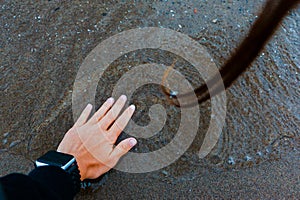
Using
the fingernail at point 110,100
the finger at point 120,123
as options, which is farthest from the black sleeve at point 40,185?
→ the fingernail at point 110,100

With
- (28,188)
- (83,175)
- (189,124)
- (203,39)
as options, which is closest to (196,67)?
(203,39)

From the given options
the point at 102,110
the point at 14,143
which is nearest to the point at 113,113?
the point at 102,110

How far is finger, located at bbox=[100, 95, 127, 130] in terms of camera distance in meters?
1.73

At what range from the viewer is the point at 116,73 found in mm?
1898

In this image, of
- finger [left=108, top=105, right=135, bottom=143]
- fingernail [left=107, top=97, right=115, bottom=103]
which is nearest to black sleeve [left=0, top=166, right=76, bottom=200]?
finger [left=108, top=105, right=135, bottom=143]

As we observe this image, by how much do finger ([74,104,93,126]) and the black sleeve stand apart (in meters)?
0.34

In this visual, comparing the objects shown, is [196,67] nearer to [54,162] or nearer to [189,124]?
[189,124]

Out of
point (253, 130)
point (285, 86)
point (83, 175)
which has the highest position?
point (285, 86)

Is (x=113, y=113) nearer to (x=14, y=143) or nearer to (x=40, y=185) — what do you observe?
(x=14, y=143)

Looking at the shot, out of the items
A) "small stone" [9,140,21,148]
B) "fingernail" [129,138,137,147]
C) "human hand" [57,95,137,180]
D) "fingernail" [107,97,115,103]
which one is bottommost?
"small stone" [9,140,21,148]

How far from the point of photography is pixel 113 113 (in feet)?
5.78

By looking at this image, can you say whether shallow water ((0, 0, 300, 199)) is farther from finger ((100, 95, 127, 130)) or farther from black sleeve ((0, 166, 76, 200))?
black sleeve ((0, 166, 76, 200))

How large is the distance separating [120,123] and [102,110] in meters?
0.11

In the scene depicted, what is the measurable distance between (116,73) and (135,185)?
0.58 metres
